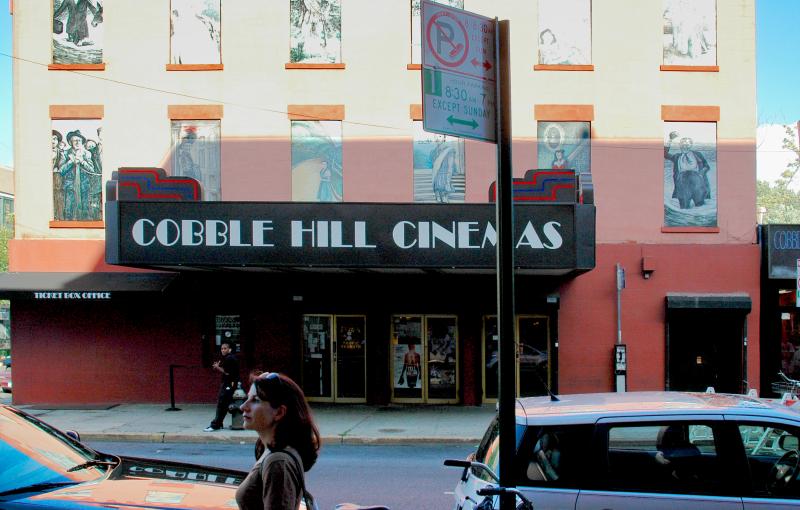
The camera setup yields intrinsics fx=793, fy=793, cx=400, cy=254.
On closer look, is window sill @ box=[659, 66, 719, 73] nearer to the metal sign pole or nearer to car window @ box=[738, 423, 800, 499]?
car window @ box=[738, 423, 800, 499]

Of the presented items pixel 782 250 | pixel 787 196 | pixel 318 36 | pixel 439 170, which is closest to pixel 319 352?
pixel 439 170

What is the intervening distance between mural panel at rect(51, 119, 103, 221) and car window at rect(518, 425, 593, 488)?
49.8 ft

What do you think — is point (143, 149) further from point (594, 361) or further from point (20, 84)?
point (594, 361)

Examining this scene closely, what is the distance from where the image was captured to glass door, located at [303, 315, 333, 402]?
18.2 meters

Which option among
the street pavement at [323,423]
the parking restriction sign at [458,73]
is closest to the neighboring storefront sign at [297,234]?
the street pavement at [323,423]

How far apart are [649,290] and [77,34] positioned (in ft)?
46.6

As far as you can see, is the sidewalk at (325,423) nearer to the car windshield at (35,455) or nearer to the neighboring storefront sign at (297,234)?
the neighboring storefront sign at (297,234)

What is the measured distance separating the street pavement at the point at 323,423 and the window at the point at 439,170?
4.72 meters

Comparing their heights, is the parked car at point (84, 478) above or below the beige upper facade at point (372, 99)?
below

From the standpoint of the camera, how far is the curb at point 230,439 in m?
13.7

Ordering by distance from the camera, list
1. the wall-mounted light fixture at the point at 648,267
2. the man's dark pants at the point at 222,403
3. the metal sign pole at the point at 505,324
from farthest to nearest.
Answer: the wall-mounted light fixture at the point at 648,267, the man's dark pants at the point at 222,403, the metal sign pole at the point at 505,324

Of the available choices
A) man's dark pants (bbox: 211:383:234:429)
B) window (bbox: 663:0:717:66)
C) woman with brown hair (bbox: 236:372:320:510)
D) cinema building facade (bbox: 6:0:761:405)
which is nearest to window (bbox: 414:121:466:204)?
cinema building facade (bbox: 6:0:761:405)

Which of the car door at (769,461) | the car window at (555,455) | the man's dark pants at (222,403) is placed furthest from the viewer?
the man's dark pants at (222,403)

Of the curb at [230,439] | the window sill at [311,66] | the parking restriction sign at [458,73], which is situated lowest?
the curb at [230,439]
